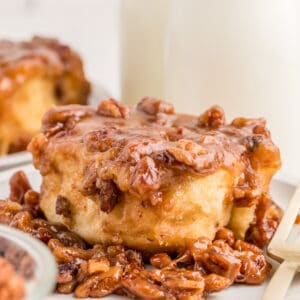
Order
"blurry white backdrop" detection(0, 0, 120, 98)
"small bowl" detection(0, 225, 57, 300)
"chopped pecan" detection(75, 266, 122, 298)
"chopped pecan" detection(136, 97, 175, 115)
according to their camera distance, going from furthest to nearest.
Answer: "blurry white backdrop" detection(0, 0, 120, 98)
"chopped pecan" detection(136, 97, 175, 115)
"chopped pecan" detection(75, 266, 122, 298)
"small bowl" detection(0, 225, 57, 300)

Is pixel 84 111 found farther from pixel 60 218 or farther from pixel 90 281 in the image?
pixel 90 281

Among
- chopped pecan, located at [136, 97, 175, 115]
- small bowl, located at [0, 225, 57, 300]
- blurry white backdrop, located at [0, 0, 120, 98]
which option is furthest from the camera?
blurry white backdrop, located at [0, 0, 120, 98]

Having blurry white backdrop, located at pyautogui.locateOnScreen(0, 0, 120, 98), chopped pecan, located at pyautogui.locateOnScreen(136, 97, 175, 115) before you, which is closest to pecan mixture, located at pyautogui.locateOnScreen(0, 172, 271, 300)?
chopped pecan, located at pyautogui.locateOnScreen(136, 97, 175, 115)

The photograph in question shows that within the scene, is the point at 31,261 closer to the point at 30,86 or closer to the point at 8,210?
the point at 8,210

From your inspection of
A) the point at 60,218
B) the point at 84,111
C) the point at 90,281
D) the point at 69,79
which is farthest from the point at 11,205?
the point at 69,79

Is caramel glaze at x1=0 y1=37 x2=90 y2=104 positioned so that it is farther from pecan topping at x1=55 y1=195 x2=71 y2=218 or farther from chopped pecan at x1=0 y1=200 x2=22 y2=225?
pecan topping at x1=55 y1=195 x2=71 y2=218

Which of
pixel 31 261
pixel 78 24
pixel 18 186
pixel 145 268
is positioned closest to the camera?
pixel 31 261

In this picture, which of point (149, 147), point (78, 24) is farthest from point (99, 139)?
point (78, 24)

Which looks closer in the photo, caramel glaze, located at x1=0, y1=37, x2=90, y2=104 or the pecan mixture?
the pecan mixture
